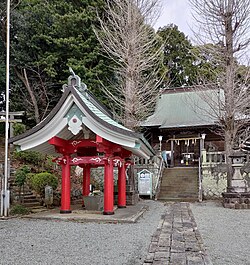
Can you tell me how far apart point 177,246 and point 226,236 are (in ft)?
5.82

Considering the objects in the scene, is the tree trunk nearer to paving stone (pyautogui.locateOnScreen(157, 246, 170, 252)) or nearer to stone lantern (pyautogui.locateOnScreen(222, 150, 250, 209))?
stone lantern (pyautogui.locateOnScreen(222, 150, 250, 209))

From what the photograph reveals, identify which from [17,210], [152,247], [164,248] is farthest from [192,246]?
[17,210]

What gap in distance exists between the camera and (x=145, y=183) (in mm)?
15516

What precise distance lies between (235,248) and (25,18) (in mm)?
17528

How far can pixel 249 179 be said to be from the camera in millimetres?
13984

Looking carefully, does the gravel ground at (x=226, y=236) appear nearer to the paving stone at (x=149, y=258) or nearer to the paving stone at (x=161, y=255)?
the paving stone at (x=161, y=255)

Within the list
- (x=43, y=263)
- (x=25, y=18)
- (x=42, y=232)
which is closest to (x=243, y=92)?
(x=42, y=232)

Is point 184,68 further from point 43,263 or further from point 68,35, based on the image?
point 43,263

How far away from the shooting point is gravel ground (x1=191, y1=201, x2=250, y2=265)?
482 cm

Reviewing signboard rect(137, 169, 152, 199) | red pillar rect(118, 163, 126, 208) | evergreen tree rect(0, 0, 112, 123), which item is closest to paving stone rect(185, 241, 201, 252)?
red pillar rect(118, 163, 126, 208)

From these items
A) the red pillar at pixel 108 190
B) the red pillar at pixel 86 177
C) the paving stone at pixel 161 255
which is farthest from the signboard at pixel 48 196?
the paving stone at pixel 161 255

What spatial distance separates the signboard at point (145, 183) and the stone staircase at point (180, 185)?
0.65 metres

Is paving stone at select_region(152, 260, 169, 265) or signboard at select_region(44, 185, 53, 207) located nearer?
paving stone at select_region(152, 260, 169, 265)

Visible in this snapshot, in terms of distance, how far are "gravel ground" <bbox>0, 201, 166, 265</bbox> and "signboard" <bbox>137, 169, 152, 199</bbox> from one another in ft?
23.7
